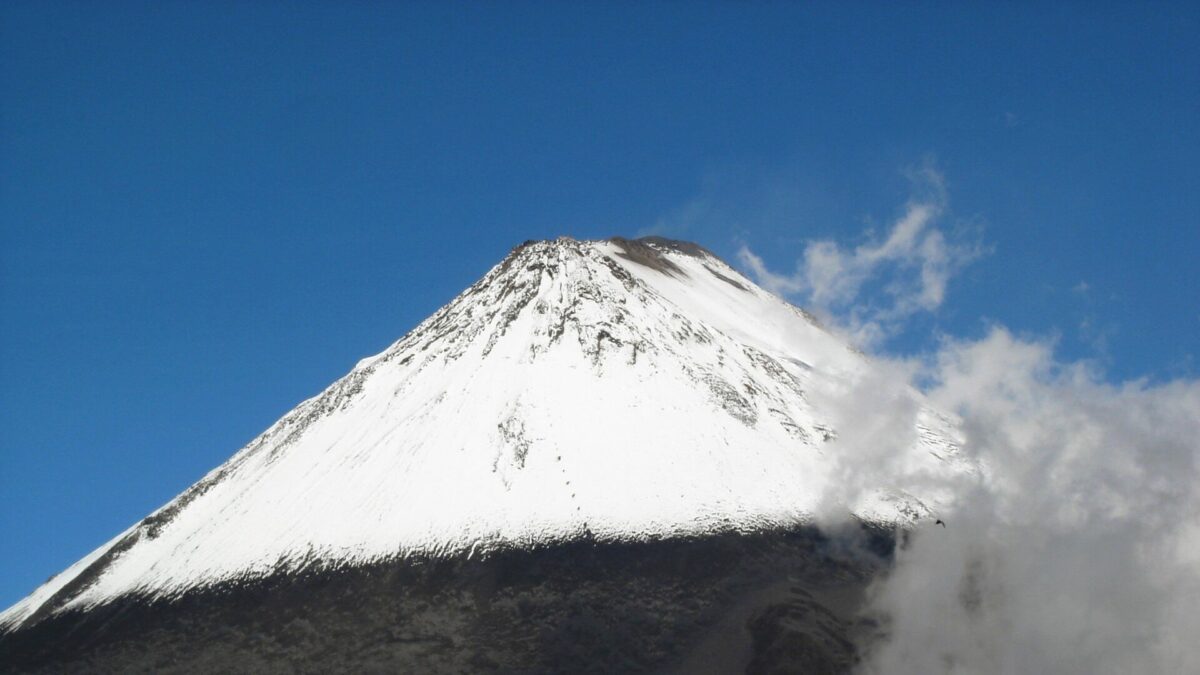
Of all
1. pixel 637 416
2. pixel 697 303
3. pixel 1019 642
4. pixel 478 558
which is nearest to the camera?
pixel 1019 642

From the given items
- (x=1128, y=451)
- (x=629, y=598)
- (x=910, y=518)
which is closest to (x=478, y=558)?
(x=629, y=598)

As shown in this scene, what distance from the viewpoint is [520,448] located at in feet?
267

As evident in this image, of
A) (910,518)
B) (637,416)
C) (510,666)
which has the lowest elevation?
(510,666)

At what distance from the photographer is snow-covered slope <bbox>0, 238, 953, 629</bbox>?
2911 inches

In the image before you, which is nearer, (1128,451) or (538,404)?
(1128,451)

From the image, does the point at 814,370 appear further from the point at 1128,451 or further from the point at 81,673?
the point at 81,673

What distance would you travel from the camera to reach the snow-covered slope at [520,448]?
243ft

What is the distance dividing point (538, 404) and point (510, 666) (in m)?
30.7

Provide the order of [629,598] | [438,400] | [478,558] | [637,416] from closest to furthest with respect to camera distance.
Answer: [629,598] < [478,558] < [637,416] < [438,400]

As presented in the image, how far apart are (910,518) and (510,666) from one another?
3277 cm

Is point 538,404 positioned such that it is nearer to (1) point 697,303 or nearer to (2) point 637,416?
(2) point 637,416

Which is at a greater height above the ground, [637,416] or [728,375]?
[728,375]

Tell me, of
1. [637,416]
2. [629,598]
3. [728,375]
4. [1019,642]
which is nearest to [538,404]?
[637,416]

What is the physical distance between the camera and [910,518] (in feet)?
251
